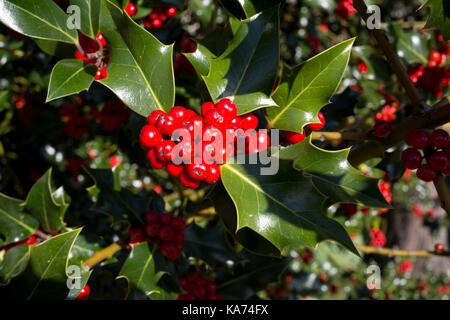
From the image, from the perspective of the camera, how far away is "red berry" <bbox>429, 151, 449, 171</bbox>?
1107mm

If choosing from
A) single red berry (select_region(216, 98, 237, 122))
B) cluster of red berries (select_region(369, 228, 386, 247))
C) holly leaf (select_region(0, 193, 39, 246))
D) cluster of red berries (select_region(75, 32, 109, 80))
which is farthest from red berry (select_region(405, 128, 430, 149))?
cluster of red berries (select_region(369, 228, 386, 247))

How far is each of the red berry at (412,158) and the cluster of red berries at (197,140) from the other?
0.48 m

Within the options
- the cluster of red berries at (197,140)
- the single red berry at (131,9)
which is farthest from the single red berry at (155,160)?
the single red berry at (131,9)

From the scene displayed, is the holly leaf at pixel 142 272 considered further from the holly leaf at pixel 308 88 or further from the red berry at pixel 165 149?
the holly leaf at pixel 308 88

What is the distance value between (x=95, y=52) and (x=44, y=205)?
23.8 inches

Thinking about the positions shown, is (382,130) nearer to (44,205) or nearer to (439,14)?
(439,14)

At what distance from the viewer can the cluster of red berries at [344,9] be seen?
258cm

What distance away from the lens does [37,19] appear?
107 centimetres

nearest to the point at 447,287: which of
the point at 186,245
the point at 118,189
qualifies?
the point at 186,245

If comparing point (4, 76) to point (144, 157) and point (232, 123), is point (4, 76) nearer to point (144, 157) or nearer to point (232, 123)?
point (144, 157)

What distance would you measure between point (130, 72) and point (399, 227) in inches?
222

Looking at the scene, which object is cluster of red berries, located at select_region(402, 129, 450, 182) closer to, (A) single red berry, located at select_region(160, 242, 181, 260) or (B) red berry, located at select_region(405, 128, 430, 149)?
(B) red berry, located at select_region(405, 128, 430, 149)

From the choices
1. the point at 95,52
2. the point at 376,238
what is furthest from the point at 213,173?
the point at 376,238
